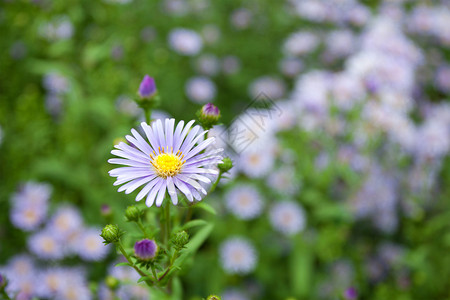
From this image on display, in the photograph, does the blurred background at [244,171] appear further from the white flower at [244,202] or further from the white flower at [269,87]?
the white flower at [269,87]

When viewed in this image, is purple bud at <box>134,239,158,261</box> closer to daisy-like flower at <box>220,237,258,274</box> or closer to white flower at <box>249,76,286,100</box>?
daisy-like flower at <box>220,237,258,274</box>

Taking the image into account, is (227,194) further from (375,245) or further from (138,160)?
(138,160)

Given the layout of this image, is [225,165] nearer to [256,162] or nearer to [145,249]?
[145,249]

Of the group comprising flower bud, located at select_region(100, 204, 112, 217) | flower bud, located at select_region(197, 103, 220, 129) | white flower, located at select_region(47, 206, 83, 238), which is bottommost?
flower bud, located at select_region(100, 204, 112, 217)

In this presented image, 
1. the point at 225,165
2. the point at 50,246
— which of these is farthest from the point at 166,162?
the point at 50,246

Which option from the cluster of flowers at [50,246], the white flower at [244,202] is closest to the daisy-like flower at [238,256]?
the white flower at [244,202]

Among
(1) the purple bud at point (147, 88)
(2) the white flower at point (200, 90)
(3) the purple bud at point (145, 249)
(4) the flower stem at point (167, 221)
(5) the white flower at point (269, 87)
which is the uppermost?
(5) the white flower at point (269, 87)

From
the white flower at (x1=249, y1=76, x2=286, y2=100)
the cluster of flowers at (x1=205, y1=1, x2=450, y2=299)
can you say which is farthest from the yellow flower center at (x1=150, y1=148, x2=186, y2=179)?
the white flower at (x1=249, y1=76, x2=286, y2=100)
